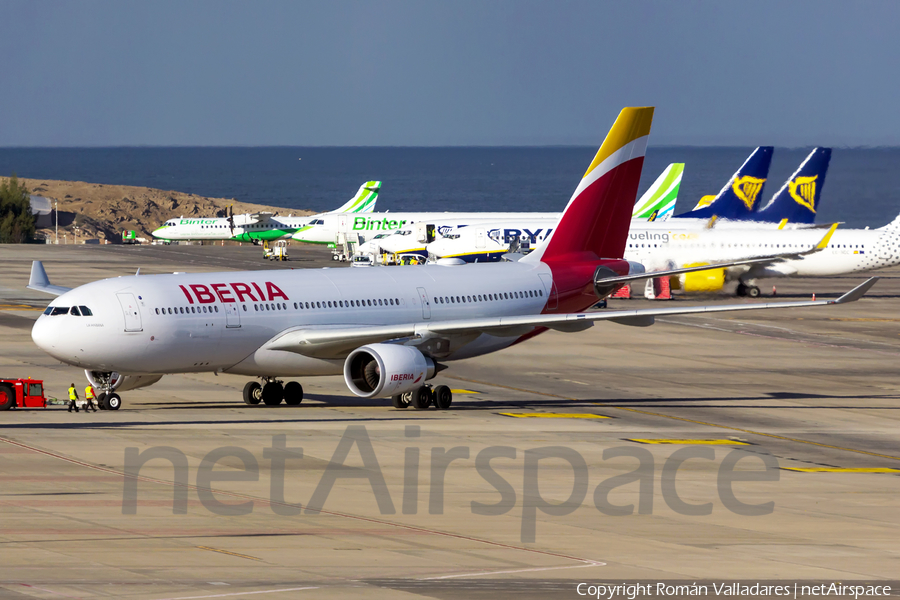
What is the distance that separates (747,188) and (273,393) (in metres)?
78.0

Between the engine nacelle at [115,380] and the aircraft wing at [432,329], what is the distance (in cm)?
420

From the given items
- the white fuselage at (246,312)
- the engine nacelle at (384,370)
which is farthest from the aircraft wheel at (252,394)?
the engine nacelle at (384,370)

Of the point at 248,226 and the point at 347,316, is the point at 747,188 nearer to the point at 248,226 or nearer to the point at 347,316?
the point at 248,226

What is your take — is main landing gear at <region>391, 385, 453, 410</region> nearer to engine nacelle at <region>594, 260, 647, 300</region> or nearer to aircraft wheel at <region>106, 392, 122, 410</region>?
aircraft wheel at <region>106, 392, 122, 410</region>

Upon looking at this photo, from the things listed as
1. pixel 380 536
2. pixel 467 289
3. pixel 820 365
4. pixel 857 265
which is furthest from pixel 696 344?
pixel 380 536

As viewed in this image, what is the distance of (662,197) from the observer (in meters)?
133

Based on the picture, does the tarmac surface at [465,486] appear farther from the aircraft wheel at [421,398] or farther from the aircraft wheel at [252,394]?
the aircraft wheel at [421,398]

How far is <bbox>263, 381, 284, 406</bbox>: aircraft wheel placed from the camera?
42.7 metres

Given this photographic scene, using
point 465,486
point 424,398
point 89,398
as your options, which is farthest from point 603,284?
point 465,486

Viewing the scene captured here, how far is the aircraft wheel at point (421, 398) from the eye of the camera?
4200 centimetres

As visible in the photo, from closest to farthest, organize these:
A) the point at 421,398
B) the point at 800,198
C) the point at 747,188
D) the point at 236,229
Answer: the point at 421,398
the point at 800,198
the point at 747,188
the point at 236,229

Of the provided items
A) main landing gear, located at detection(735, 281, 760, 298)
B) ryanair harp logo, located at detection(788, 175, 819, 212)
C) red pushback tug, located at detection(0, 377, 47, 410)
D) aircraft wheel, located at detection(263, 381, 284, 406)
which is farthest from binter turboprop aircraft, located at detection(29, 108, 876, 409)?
ryanair harp logo, located at detection(788, 175, 819, 212)

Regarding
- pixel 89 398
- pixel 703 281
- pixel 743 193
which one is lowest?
pixel 89 398

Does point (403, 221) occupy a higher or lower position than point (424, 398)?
higher
